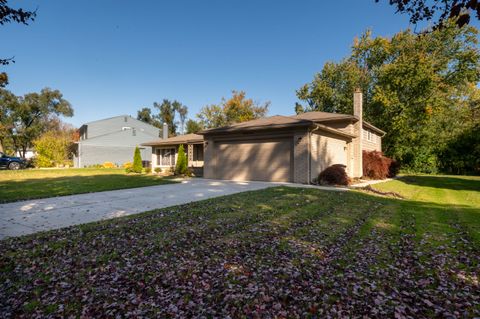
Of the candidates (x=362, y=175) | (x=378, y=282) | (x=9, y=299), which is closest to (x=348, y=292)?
(x=378, y=282)

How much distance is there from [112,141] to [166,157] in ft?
45.4

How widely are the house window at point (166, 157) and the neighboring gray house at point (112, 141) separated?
9.51 metres

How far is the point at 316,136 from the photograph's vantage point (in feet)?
43.0

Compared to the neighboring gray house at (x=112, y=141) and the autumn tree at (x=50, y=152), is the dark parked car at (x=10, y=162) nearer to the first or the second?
the autumn tree at (x=50, y=152)

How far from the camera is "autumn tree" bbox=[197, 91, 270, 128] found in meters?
37.6

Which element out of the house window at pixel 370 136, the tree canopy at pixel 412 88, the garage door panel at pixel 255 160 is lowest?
the garage door panel at pixel 255 160

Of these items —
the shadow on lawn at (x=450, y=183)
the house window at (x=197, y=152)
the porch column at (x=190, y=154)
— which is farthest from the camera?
the porch column at (x=190, y=154)

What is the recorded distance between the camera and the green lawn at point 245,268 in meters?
2.59

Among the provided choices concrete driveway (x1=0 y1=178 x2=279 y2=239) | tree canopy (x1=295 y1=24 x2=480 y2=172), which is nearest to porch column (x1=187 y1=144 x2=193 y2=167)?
concrete driveway (x1=0 y1=178 x2=279 y2=239)

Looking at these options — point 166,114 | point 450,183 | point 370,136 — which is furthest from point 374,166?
point 166,114

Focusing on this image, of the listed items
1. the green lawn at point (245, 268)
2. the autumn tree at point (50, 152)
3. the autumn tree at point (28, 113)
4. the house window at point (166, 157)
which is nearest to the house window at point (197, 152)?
the house window at point (166, 157)

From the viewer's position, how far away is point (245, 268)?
341 cm

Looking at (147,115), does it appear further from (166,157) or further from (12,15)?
(12,15)

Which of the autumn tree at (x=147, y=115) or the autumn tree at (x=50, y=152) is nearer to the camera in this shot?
the autumn tree at (x=50, y=152)
